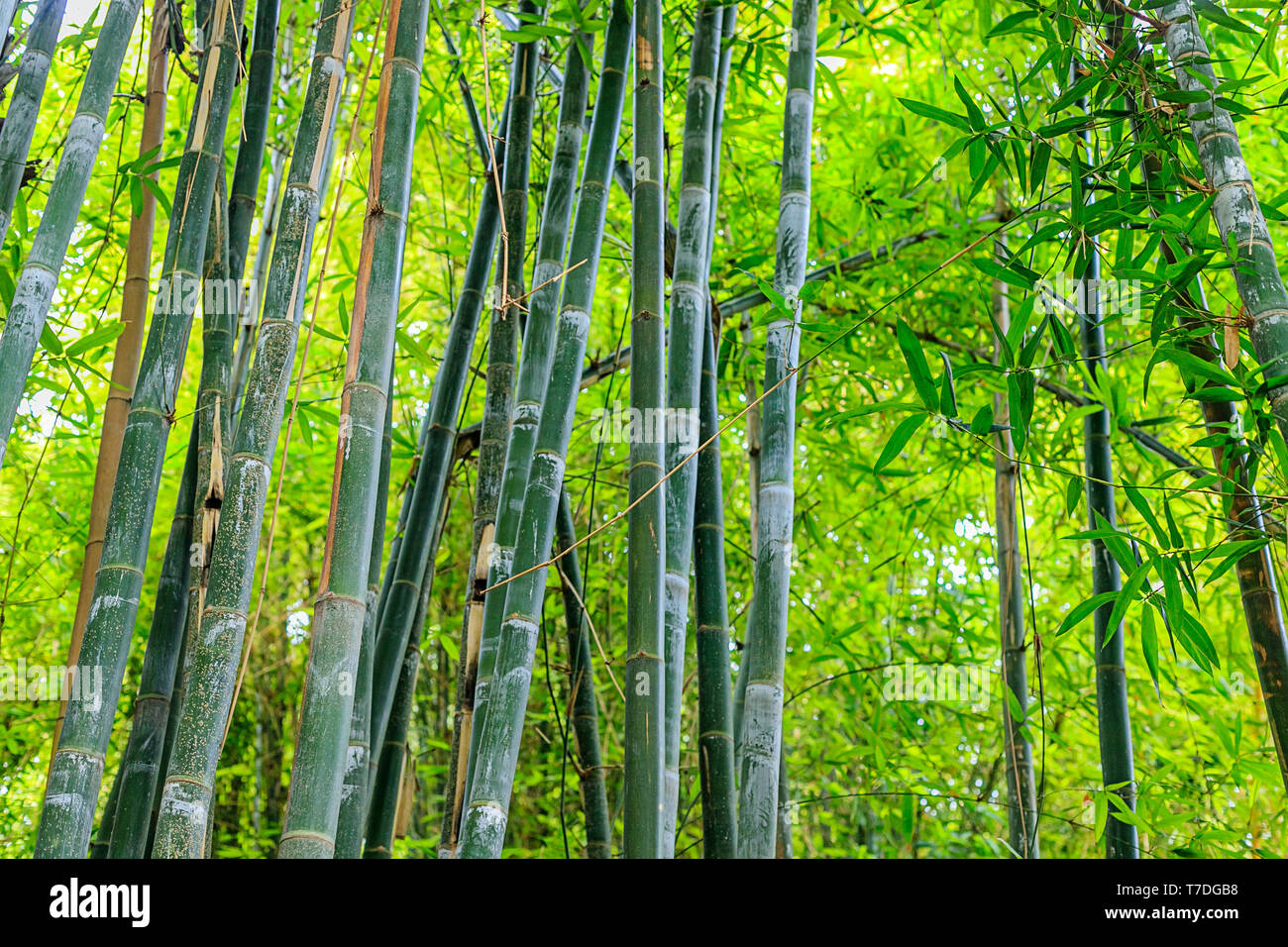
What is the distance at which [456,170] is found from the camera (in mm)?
3365

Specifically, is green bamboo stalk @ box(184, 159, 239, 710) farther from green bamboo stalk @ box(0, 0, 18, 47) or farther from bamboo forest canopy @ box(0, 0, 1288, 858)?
green bamboo stalk @ box(0, 0, 18, 47)

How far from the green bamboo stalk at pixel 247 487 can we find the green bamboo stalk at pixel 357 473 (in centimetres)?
7

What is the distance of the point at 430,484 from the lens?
1.92m

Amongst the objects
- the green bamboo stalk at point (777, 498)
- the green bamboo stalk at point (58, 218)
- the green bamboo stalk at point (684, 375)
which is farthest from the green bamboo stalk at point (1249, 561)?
the green bamboo stalk at point (58, 218)

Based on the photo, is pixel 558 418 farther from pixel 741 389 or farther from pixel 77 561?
pixel 77 561

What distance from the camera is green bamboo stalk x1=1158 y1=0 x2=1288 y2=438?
1.19 metres

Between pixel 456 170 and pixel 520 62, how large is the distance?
122 centimetres

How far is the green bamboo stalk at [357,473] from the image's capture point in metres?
0.98

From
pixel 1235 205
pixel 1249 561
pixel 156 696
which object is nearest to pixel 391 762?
pixel 156 696

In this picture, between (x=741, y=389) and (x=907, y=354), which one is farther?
(x=741, y=389)

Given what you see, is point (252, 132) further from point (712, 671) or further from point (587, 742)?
point (587, 742)

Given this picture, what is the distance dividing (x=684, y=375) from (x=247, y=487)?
670 millimetres

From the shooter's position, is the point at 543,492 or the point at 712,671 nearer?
the point at 543,492
